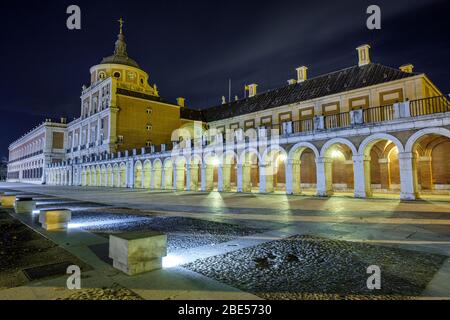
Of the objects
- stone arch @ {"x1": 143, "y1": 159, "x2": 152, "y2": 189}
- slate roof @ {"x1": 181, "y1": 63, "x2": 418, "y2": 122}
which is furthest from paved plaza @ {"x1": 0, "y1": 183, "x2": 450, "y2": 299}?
stone arch @ {"x1": 143, "y1": 159, "x2": 152, "y2": 189}

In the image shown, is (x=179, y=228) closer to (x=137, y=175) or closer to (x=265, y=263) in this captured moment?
(x=265, y=263)

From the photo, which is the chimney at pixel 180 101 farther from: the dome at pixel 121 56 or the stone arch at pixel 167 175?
the stone arch at pixel 167 175

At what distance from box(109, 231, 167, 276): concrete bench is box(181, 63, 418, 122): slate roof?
85.9 feet

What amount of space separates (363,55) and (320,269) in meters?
30.2

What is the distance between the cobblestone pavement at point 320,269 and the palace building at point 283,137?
1236 centimetres

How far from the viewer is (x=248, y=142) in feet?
72.5

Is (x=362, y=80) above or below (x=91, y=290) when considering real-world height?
above

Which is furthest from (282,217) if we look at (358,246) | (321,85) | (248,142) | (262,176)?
(321,85)

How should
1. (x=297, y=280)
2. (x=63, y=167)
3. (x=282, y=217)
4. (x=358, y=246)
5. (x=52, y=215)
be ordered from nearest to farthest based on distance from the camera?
(x=297, y=280) → (x=358, y=246) → (x=52, y=215) → (x=282, y=217) → (x=63, y=167)

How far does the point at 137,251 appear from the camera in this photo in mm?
3756

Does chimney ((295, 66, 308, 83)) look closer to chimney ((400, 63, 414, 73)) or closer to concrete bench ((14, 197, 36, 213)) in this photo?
chimney ((400, 63, 414, 73))

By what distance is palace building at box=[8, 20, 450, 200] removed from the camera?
1642 cm
